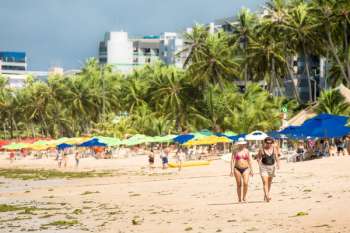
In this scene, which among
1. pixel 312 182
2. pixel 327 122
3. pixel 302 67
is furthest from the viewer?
pixel 302 67

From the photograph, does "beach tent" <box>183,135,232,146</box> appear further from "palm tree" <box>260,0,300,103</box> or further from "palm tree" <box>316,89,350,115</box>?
"palm tree" <box>260,0,300,103</box>

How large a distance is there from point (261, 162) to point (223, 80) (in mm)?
77554

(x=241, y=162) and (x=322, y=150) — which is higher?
(x=322, y=150)

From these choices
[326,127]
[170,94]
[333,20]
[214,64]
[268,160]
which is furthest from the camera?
[170,94]

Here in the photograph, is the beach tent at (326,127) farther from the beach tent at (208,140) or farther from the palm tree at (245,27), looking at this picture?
the palm tree at (245,27)

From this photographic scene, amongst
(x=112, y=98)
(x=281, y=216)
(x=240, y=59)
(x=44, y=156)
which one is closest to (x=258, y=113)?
(x=240, y=59)

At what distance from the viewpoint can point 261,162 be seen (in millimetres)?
18531

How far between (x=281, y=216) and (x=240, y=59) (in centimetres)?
8128

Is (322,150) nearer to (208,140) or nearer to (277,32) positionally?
(208,140)

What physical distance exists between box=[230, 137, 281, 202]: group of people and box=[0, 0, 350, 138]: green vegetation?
46.7 m

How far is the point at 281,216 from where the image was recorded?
16.5 m

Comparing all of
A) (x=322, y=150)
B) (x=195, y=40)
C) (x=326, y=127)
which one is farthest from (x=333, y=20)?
(x=326, y=127)

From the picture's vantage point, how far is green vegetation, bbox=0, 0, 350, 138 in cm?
7881

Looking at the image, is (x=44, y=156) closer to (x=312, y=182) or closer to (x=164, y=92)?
(x=164, y=92)
